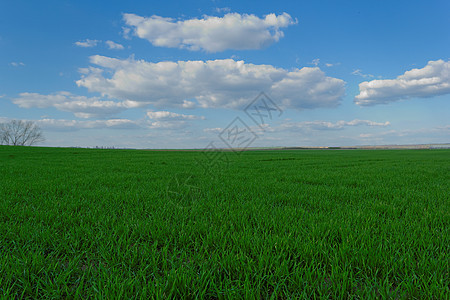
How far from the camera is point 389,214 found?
3.40m

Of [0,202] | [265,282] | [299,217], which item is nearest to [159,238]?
[265,282]

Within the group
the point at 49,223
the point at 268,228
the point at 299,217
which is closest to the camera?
the point at 268,228

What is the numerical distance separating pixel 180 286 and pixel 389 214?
3.29 m

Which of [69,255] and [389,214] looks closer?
[69,255]

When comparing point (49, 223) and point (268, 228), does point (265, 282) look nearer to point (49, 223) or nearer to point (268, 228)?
point (268, 228)

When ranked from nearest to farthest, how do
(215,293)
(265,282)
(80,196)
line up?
(215,293) → (265,282) → (80,196)

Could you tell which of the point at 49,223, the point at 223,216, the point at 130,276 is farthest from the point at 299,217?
the point at 49,223

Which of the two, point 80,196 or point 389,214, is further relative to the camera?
point 80,196

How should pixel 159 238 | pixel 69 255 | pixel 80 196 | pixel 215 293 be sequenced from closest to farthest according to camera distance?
pixel 215 293, pixel 69 255, pixel 159 238, pixel 80 196

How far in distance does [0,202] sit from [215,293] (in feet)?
15.0

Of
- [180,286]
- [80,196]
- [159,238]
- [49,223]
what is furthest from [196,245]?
[80,196]

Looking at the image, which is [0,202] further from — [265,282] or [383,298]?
[383,298]

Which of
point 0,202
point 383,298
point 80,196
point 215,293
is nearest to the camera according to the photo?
point 383,298

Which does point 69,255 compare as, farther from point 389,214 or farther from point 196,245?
point 389,214
